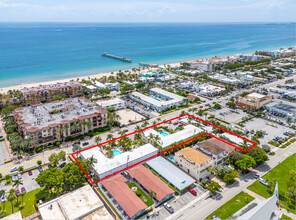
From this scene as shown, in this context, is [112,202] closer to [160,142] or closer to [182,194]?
[182,194]

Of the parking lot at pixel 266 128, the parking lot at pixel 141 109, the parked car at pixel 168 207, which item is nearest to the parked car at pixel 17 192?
the parked car at pixel 168 207

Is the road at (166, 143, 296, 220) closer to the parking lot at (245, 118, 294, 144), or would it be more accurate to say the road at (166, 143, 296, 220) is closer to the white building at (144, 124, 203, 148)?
the parking lot at (245, 118, 294, 144)

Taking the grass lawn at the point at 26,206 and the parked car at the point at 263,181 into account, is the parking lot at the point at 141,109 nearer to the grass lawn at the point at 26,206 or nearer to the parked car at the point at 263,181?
the parked car at the point at 263,181

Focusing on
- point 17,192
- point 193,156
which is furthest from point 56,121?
point 193,156

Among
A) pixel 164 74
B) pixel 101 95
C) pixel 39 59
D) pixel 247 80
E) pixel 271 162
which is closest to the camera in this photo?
pixel 271 162

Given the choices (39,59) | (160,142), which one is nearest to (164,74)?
(160,142)

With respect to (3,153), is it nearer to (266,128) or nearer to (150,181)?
(150,181)
